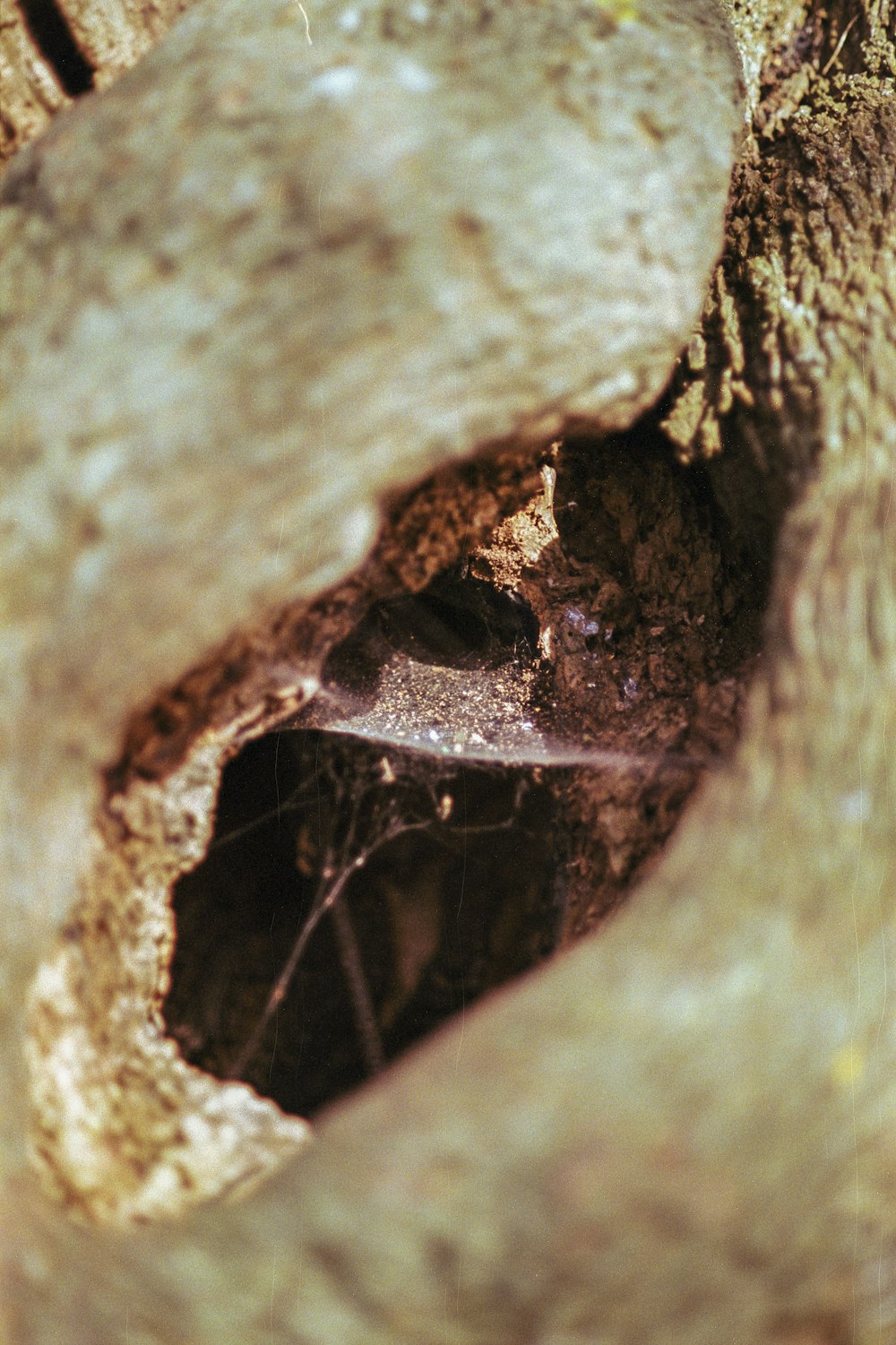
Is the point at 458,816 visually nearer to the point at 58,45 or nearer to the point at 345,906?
the point at 345,906

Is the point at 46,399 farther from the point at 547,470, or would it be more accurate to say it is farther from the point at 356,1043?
the point at 356,1043

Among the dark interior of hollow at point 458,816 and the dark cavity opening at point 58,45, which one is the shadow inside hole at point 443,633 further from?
the dark cavity opening at point 58,45

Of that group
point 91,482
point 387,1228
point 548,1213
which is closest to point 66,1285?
point 387,1228

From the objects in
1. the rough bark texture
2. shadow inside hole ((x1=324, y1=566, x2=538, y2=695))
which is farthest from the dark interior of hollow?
the rough bark texture

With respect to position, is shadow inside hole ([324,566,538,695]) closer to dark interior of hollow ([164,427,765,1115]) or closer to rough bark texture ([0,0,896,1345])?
dark interior of hollow ([164,427,765,1115])

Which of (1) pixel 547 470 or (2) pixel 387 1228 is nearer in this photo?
→ (2) pixel 387 1228

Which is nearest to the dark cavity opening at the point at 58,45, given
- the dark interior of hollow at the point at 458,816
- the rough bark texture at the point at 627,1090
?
the rough bark texture at the point at 627,1090
